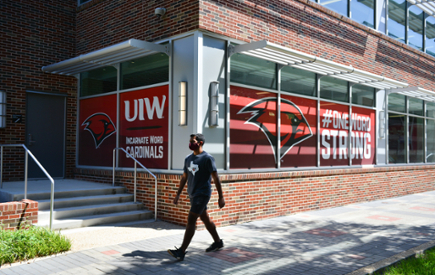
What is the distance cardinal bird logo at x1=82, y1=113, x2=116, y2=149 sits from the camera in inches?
400

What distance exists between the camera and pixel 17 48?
10484mm

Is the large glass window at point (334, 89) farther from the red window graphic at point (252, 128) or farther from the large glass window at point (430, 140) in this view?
the large glass window at point (430, 140)

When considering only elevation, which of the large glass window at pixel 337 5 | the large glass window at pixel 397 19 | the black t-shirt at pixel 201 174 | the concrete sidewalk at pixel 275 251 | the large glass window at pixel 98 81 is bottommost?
the concrete sidewalk at pixel 275 251

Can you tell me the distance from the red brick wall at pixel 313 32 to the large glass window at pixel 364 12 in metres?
0.34

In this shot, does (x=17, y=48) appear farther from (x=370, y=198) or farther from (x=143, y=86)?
(x=370, y=198)

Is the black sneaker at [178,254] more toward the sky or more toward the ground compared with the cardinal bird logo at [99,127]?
more toward the ground

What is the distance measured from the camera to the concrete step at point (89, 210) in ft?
24.5

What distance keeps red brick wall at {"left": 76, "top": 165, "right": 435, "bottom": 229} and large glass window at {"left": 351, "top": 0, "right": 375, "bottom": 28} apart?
4945 millimetres

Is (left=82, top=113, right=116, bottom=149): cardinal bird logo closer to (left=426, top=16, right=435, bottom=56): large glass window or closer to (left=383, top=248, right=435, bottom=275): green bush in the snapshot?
(left=383, top=248, right=435, bottom=275): green bush

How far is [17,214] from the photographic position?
21.3ft

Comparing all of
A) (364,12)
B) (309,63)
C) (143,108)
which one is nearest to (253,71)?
(309,63)

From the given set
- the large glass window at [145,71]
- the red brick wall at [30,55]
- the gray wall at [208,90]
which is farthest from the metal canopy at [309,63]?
the red brick wall at [30,55]

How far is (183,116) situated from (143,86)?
170cm

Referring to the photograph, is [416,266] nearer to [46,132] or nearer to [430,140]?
[46,132]
